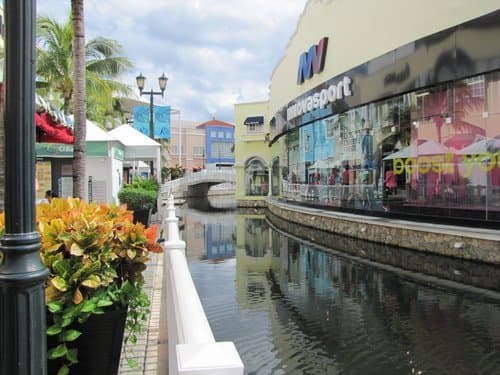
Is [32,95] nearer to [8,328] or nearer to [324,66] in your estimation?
[8,328]

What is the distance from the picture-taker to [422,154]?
Answer: 50.7ft

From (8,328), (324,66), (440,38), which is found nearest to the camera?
(8,328)

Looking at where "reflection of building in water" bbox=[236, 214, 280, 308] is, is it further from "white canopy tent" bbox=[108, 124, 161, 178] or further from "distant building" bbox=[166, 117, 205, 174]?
"distant building" bbox=[166, 117, 205, 174]

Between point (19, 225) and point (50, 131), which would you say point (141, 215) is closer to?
point (50, 131)

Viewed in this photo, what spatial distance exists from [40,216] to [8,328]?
4.71ft

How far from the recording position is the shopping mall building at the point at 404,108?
13.0 m

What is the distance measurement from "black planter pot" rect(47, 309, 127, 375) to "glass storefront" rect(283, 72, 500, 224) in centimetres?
1136

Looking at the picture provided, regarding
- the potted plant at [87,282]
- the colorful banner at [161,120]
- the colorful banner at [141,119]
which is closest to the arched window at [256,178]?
the colorful banner at [141,119]

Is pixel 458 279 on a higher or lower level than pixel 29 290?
lower

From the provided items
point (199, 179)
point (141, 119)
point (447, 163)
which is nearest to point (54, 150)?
point (447, 163)

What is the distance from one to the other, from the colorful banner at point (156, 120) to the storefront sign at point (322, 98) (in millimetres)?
6392

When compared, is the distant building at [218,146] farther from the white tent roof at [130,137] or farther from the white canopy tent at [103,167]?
the white canopy tent at [103,167]

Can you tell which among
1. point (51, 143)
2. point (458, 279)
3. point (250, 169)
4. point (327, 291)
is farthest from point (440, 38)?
point (250, 169)

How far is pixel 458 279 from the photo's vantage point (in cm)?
984
